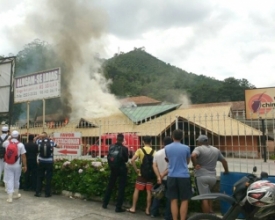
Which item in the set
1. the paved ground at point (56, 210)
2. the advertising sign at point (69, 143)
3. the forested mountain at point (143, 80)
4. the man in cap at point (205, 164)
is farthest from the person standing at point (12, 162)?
the forested mountain at point (143, 80)

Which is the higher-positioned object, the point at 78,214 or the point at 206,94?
the point at 206,94

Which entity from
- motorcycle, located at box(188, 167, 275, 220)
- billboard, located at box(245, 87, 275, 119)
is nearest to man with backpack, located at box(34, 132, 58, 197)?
motorcycle, located at box(188, 167, 275, 220)

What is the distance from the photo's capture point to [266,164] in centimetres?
597

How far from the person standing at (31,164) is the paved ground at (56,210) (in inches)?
35.2

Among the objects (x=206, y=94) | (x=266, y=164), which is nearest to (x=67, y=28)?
(x=206, y=94)

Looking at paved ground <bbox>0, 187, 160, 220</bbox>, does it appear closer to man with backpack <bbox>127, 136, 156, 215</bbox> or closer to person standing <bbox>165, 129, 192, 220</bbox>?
man with backpack <bbox>127, 136, 156, 215</bbox>

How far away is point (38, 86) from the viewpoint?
33.0ft

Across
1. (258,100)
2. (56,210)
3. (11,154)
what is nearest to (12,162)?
(11,154)

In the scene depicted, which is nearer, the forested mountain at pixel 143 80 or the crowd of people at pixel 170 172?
the crowd of people at pixel 170 172

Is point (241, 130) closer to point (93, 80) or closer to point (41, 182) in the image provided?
point (41, 182)

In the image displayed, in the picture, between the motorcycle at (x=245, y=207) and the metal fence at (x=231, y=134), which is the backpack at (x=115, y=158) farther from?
the motorcycle at (x=245, y=207)

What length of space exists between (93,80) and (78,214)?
39539 mm

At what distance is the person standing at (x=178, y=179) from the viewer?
471cm

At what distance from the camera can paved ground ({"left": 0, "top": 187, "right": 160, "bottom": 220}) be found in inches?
220
